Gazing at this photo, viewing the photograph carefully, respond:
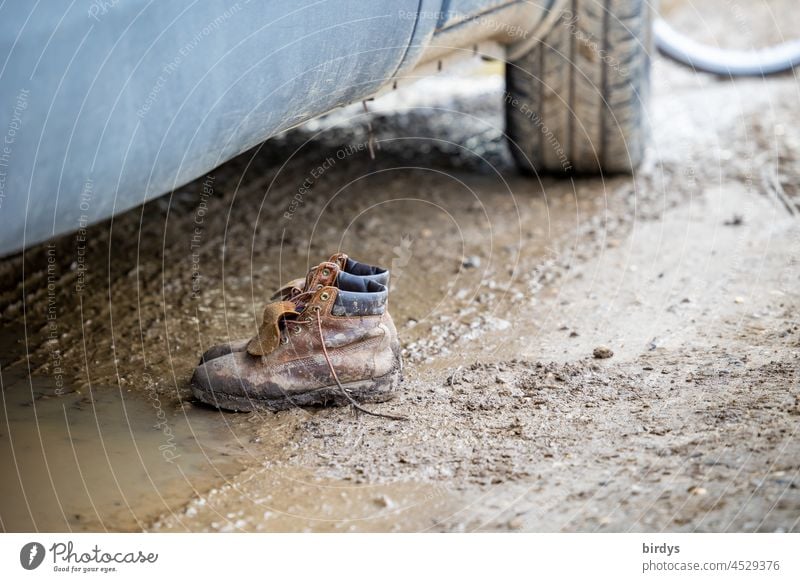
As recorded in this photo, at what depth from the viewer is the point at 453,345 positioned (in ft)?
6.69

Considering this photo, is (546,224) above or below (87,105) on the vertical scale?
below

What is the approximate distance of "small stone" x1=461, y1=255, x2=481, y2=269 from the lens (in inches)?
97.5

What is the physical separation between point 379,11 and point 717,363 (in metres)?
0.96

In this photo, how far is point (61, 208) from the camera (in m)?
1.44

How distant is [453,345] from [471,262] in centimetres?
51

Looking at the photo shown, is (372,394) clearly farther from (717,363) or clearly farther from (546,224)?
(546,224)

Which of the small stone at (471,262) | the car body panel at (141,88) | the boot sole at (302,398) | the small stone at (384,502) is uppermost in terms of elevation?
the car body panel at (141,88)

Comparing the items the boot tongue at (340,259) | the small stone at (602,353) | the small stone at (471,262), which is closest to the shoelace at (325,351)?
the boot tongue at (340,259)

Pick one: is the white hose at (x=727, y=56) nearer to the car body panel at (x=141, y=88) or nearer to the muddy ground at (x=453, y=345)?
the muddy ground at (x=453, y=345)

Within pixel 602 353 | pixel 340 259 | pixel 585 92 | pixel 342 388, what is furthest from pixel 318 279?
pixel 585 92

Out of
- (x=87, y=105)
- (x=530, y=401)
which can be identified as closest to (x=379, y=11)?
(x=87, y=105)

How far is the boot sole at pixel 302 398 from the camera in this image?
1.74 meters

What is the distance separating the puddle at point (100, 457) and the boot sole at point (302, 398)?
3 centimetres

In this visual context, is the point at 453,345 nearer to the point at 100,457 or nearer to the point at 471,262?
the point at 471,262
